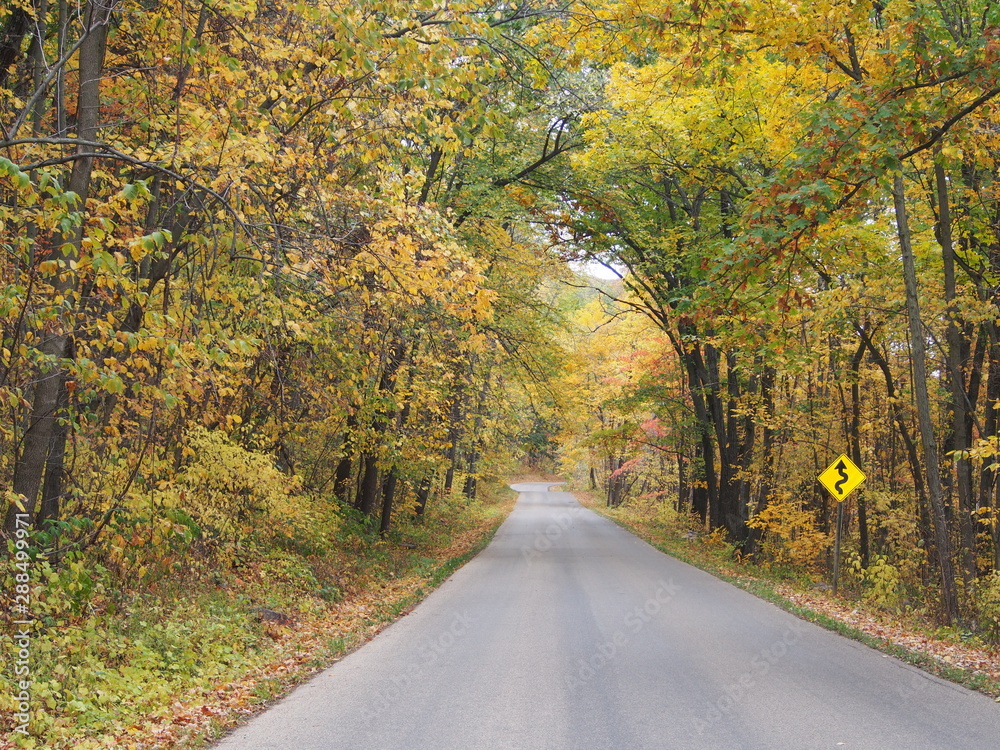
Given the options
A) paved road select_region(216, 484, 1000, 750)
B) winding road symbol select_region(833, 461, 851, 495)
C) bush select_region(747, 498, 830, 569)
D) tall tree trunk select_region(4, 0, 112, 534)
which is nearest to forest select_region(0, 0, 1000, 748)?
tall tree trunk select_region(4, 0, 112, 534)

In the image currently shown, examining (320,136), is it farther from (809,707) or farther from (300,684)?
(809,707)

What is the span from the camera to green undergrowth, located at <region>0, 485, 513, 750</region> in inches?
207

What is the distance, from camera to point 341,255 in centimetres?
814

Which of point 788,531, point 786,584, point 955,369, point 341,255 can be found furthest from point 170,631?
point 788,531

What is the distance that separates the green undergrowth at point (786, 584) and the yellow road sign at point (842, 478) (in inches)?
79.6

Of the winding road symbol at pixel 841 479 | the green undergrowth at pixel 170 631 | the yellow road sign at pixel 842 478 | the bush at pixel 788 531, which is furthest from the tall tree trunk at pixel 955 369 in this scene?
the green undergrowth at pixel 170 631

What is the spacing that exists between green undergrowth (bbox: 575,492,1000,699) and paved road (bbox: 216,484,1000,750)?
33cm

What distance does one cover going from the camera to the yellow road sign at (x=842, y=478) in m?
12.6

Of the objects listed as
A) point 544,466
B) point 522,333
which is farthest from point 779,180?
point 544,466

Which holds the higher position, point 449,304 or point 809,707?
point 449,304

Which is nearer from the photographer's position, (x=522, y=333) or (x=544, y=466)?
(x=522, y=333)

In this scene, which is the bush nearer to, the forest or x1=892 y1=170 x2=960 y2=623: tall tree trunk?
the forest

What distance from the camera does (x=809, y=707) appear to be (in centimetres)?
609

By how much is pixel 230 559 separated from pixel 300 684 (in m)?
4.19
